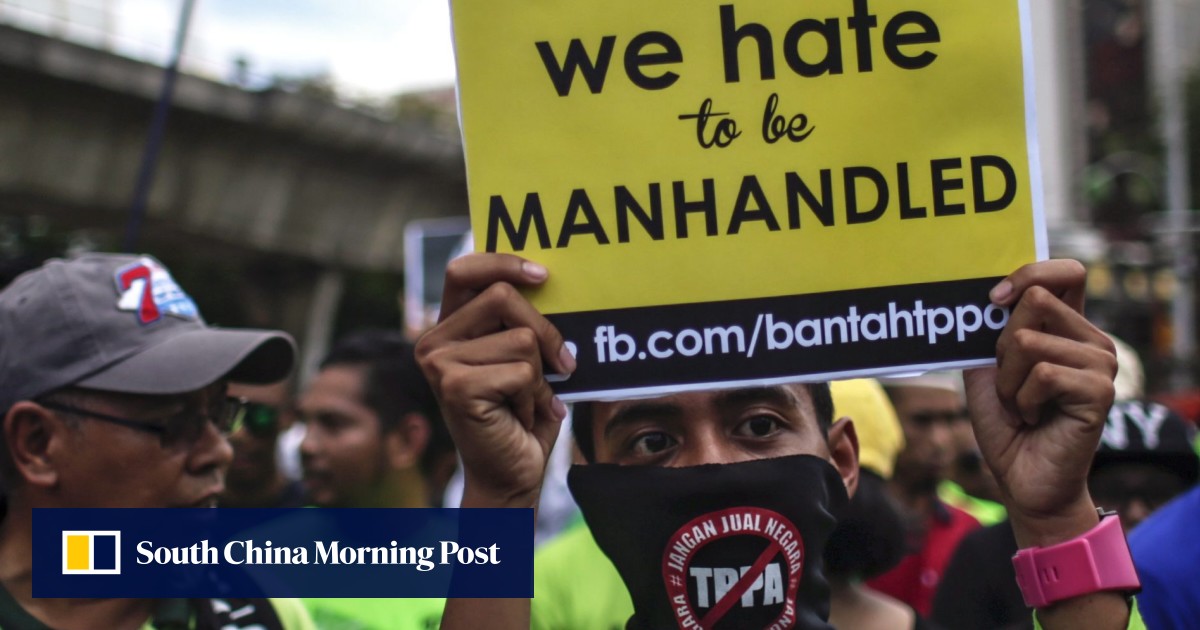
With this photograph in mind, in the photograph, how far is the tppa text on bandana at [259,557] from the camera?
2156 mm

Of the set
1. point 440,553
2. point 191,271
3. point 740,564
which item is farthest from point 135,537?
point 191,271

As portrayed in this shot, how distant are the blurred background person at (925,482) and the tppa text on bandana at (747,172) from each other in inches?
117

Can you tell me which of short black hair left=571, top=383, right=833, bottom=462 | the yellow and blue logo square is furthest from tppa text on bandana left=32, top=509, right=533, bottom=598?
short black hair left=571, top=383, right=833, bottom=462

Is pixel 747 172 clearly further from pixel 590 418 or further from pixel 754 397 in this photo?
pixel 590 418

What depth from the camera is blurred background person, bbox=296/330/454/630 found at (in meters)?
4.79

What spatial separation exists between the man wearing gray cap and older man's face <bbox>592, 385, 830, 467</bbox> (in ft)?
2.88

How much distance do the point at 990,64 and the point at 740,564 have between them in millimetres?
864

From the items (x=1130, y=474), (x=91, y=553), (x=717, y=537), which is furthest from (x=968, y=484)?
(x=91, y=553)

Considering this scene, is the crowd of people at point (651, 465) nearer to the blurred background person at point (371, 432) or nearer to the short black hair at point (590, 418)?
the short black hair at point (590, 418)

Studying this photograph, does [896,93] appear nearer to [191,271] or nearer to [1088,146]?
[191,271]

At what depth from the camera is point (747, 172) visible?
2176mm

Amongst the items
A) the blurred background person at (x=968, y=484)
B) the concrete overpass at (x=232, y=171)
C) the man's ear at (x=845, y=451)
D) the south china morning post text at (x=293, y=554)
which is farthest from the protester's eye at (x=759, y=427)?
the concrete overpass at (x=232, y=171)

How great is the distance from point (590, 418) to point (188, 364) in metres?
0.92

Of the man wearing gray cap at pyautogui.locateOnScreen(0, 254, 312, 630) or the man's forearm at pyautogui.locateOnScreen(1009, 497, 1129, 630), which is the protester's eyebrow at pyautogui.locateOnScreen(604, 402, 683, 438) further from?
the man wearing gray cap at pyautogui.locateOnScreen(0, 254, 312, 630)
